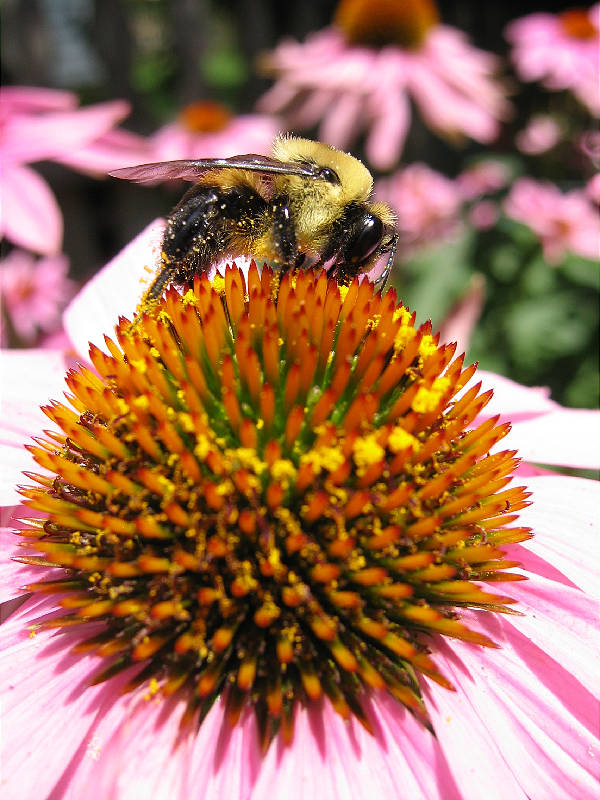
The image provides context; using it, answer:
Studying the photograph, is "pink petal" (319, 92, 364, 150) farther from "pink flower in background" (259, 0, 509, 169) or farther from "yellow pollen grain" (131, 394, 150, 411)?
"yellow pollen grain" (131, 394, 150, 411)

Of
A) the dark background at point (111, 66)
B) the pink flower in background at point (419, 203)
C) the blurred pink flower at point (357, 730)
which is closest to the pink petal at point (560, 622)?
the blurred pink flower at point (357, 730)

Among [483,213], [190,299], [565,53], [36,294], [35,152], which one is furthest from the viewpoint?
[36,294]

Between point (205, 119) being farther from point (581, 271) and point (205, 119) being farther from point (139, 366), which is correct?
point (139, 366)

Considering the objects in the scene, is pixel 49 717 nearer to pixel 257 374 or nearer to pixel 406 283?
pixel 257 374

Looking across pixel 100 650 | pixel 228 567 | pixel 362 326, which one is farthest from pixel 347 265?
pixel 100 650

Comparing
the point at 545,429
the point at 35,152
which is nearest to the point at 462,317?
the point at 545,429

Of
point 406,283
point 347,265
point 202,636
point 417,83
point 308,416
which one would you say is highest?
point 417,83
